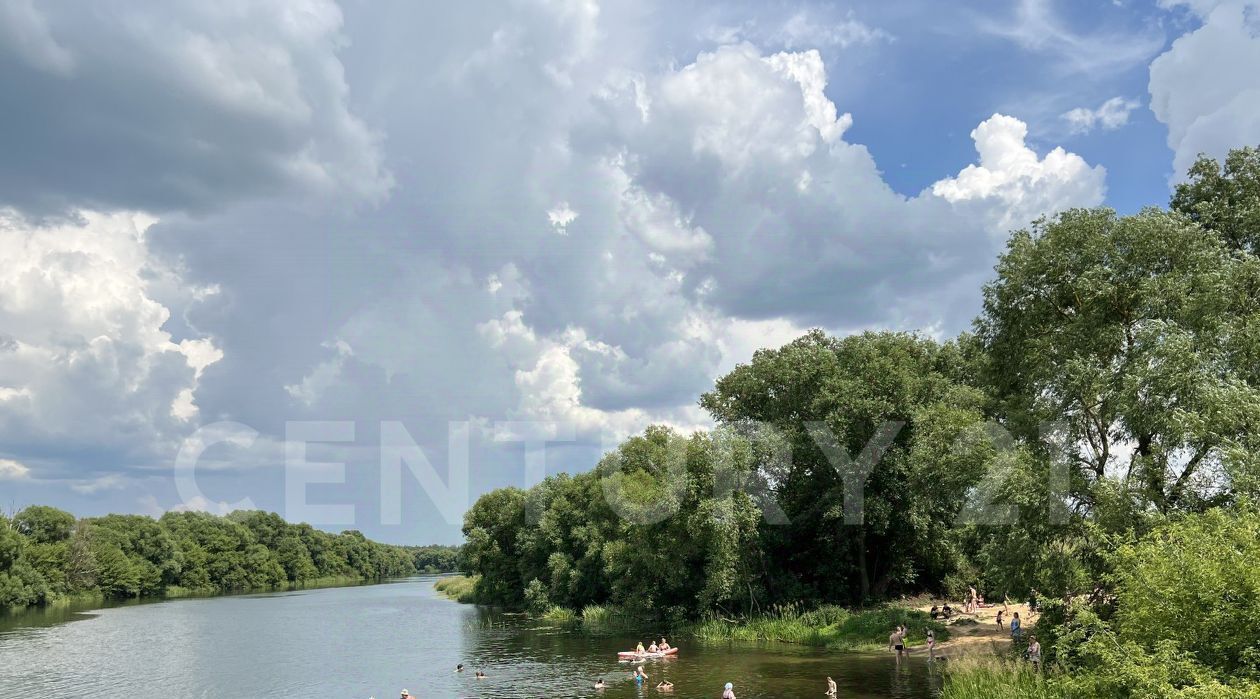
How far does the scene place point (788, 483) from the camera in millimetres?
59594

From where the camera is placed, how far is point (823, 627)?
4984 centimetres

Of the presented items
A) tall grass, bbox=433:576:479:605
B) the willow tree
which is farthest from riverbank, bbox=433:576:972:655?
tall grass, bbox=433:576:479:605

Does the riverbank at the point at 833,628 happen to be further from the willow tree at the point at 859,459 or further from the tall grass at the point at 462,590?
the tall grass at the point at 462,590

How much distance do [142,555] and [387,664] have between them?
114 m

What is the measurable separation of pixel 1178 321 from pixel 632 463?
45398mm

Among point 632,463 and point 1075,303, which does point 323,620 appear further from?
point 1075,303

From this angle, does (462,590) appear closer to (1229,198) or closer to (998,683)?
(998,683)

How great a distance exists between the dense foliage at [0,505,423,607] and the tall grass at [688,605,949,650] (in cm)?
9803

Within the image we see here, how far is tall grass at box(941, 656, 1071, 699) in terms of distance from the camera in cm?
2559

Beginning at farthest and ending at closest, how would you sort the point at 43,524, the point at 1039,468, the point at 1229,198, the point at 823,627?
the point at 43,524 < the point at 823,627 < the point at 1229,198 < the point at 1039,468

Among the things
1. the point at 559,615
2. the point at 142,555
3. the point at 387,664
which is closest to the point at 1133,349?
the point at 387,664

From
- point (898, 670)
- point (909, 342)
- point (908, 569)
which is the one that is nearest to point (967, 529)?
point (898, 670)

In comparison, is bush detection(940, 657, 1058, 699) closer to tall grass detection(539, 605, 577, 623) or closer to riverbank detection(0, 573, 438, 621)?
tall grass detection(539, 605, 577, 623)

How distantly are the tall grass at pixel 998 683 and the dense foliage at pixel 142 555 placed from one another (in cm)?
11656
